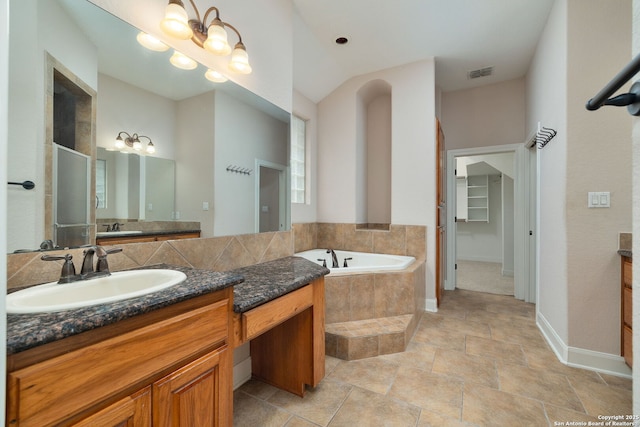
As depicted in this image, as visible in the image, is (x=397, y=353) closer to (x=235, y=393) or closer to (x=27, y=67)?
(x=235, y=393)

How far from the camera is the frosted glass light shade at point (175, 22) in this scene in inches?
51.4

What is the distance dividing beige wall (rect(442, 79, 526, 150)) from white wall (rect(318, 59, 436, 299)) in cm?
104

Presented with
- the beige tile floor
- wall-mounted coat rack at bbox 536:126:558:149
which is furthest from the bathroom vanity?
wall-mounted coat rack at bbox 536:126:558:149

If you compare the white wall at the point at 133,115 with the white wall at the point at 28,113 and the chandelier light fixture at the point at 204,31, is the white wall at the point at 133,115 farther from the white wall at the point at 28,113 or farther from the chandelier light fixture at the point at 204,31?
the chandelier light fixture at the point at 204,31

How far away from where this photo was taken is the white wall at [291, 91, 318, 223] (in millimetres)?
3457

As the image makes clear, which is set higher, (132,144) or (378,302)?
(132,144)

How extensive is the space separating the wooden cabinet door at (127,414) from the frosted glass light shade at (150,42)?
4.90 ft

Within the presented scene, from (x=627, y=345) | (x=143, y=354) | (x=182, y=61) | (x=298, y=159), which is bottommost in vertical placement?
(x=627, y=345)

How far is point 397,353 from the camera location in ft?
7.23

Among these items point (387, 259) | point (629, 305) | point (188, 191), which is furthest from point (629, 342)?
point (188, 191)

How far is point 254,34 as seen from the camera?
1937mm

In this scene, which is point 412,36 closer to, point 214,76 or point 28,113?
point 214,76

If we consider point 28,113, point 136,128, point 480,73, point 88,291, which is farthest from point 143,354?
point 480,73

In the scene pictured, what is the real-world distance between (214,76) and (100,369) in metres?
1.57
